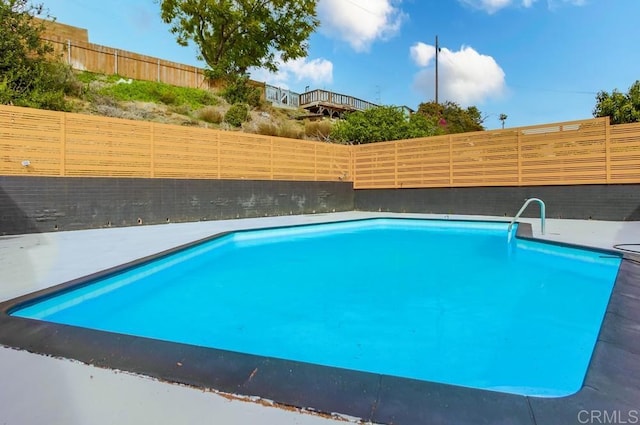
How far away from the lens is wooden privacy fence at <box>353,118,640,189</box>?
25.8 ft

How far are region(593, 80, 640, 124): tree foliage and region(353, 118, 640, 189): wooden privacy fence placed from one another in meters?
5.85

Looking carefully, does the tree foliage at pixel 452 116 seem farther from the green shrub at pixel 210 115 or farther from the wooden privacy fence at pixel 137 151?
the wooden privacy fence at pixel 137 151

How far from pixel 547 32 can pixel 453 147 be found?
7.37m

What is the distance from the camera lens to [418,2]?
1435 cm

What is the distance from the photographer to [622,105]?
12.7 meters

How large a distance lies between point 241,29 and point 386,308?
19667mm

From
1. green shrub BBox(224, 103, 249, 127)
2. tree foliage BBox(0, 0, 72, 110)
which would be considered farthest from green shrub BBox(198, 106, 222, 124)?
tree foliage BBox(0, 0, 72, 110)

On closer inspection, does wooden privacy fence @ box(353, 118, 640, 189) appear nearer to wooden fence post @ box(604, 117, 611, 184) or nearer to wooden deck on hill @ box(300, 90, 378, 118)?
wooden fence post @ box(604, 117, 611, 184)

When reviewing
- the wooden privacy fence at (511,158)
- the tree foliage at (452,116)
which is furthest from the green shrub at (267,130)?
the tree foliage at (452,116)

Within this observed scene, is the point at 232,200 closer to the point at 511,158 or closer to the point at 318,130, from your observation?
the point at 318,130

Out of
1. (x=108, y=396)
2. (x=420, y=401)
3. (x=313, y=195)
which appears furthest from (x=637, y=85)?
(x=108, y=396)

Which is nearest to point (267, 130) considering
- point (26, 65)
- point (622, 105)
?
point (26, 65)

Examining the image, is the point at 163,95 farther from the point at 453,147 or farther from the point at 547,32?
the point at 547,32

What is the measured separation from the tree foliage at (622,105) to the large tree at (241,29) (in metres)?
14.9
